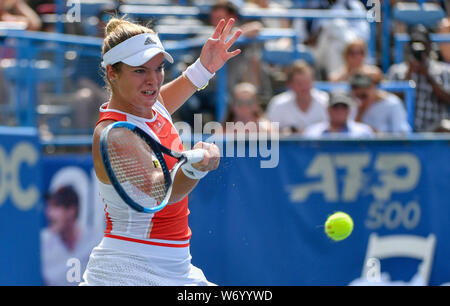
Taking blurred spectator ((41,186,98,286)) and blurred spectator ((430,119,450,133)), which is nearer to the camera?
blurred spectator ((41,186,98,286))

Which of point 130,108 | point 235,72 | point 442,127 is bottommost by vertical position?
point 442,127

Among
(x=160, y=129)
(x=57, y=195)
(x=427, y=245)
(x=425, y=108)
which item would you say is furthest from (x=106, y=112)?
(x=425, y=108)

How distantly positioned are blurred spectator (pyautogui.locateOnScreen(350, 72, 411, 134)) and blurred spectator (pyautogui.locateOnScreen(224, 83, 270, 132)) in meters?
0.91

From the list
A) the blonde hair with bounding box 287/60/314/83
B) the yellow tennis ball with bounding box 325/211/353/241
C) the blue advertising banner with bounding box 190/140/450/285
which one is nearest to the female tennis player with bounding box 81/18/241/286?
the yellow tennis ball with bounding box 325/211/353/241

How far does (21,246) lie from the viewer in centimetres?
605

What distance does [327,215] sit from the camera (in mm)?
6082

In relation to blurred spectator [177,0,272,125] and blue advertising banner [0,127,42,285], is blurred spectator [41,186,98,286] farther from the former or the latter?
blurred spectator [177,0,272,125]

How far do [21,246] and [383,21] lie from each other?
4395 millimetres

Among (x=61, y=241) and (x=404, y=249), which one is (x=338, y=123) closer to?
(x=404, y=249)

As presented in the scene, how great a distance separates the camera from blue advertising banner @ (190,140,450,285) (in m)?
6.02

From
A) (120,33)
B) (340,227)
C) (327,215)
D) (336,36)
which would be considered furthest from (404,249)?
(120,33)

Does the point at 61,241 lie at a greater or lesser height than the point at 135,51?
lesser

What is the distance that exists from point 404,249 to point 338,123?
1.17 meters
